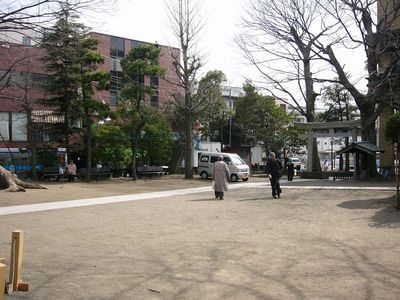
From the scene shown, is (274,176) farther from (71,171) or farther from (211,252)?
(71,171)

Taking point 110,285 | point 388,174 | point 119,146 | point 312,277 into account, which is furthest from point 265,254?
point 119,146

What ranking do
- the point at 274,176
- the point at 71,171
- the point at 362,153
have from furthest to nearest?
the point at 71,171 → the point at 362,153 → the point at 274,176

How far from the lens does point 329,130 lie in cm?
3162

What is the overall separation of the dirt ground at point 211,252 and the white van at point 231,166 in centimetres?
1524

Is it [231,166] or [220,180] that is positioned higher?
[231,166]

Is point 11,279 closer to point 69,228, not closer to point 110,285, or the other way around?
point 110,285

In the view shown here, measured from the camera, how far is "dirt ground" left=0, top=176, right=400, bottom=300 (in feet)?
17.9

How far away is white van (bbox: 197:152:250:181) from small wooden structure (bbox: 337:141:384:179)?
6104 mm

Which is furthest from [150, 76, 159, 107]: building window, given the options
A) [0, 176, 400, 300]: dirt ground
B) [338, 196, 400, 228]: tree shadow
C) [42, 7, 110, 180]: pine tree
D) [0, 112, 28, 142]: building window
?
[338, 196, 400, 228]: tree shadow

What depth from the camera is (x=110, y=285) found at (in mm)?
5590

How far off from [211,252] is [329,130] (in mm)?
25747

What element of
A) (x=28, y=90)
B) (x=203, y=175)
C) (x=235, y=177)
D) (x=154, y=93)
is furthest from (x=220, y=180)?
(x=28, y=90)

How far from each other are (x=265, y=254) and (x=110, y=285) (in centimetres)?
273

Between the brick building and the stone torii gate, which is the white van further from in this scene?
the brick building
